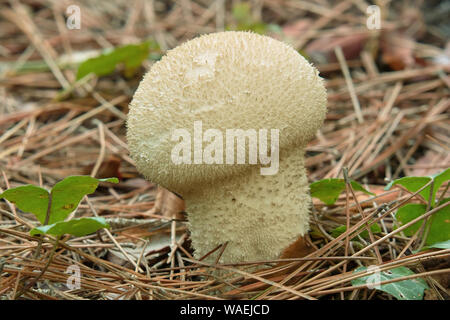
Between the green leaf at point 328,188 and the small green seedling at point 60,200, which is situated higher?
the green leaf at point 328,188

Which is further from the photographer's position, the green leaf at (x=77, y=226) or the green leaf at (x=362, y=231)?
the green leaf at (x=362, y=231)

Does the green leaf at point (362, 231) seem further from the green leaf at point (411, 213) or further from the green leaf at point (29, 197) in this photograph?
the green leaf at point (29, 197)

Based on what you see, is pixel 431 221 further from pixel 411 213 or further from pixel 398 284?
pixel 398 284

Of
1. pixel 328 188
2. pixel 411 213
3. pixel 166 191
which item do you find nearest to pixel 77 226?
pixel 166 191

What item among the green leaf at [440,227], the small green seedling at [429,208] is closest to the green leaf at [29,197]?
the small green seedling at [429,208]

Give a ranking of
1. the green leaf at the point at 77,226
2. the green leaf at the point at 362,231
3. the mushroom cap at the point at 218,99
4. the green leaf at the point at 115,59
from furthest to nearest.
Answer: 1. the green leaf at the point at 115,59
2. the green leaf at the point at 362,231
3. the mushroom cap at the point at 218,99
4. the green leaf at the point at 77,226
